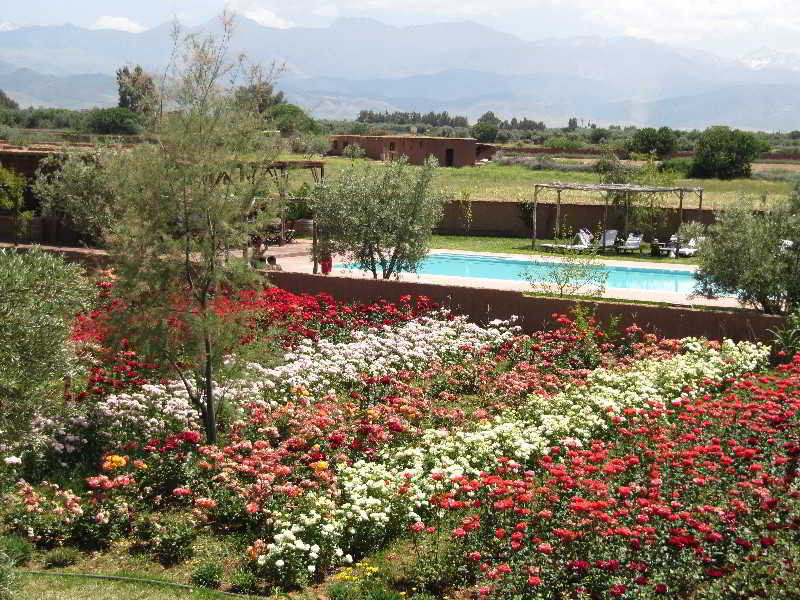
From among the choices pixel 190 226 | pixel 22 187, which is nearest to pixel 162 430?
pixel 190 226

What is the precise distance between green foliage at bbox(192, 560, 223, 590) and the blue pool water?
57.5 ft

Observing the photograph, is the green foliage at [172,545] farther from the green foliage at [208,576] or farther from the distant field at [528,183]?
the distant field at [528,183]

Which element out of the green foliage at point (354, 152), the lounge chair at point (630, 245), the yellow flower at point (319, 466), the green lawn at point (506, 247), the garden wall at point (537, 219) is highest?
the green foliage at point (354, 152)

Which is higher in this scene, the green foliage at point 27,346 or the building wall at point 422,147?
the building wall at point 422,147

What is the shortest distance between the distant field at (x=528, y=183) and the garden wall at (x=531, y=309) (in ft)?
83.6

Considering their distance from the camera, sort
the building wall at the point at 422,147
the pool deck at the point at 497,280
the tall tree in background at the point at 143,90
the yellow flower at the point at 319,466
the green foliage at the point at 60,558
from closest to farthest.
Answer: the green foliage at the point at 60,558
the yellow flower at the point at 319,466
the tall tree in background at the point at 143,90
the pool deck at the point at 497,280
the building wall at the point at 422,147

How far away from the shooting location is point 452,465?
9047mm

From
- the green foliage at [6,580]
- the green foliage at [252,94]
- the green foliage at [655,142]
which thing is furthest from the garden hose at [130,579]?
the green foliage at [655,142]

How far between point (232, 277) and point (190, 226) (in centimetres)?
75

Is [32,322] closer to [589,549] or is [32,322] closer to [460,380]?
[589,549]

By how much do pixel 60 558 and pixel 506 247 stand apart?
23.4 meters

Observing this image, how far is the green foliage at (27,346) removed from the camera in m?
7.30

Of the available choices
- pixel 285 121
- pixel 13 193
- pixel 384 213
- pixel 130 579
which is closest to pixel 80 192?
pixel 13 193

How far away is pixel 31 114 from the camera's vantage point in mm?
99500
